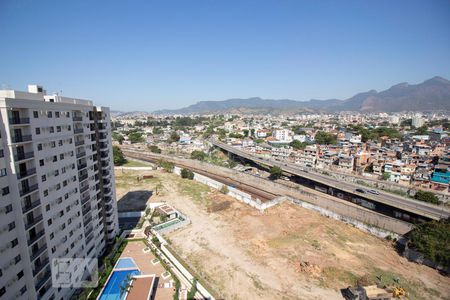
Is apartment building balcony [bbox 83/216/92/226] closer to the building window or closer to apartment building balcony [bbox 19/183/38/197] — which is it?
apartment building balcony [bbox 19/183/38/197]

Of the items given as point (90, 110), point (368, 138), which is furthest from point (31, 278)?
point (368, 138)

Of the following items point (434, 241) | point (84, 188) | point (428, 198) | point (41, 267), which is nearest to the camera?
point (41, 267)

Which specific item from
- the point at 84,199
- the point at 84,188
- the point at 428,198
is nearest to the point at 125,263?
the point at 84,199

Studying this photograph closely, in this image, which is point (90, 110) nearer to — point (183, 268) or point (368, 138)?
point (183, 268)

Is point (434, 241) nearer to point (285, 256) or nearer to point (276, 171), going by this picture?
point (285, 256)

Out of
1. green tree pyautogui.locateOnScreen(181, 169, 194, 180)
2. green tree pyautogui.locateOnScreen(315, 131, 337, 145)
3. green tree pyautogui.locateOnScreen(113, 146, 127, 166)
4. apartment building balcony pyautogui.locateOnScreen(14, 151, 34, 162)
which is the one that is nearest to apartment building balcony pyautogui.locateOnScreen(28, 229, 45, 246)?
apartment building balcony pyautogui.locateOnScreen(14, 151, 34, 162)

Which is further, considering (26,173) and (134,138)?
(134,138)

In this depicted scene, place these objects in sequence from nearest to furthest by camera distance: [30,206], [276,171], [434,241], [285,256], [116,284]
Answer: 1. [30,206]
2. [116,284]
3. [434,241]
4. [285,256]
5. [276,171]
